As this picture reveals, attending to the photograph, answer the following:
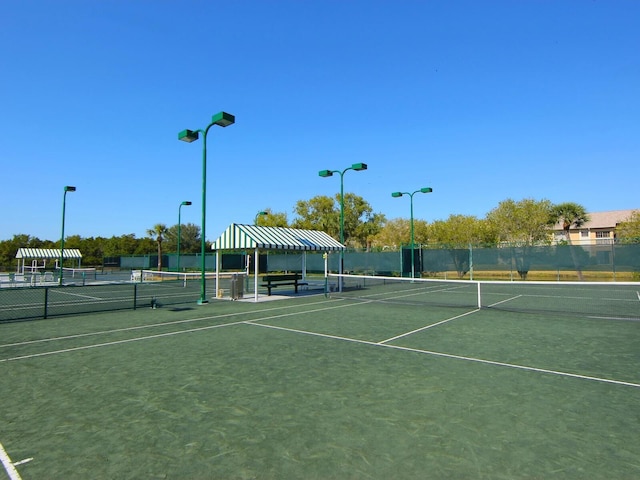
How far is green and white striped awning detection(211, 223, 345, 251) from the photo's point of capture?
17672 millimetres

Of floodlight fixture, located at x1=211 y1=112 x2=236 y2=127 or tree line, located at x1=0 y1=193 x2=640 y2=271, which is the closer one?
floodlight fixture, located at x1=211 y1=112 x2=236 y2=127

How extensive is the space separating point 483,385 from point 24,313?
14.8 metres

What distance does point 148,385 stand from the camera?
5555 millimetres

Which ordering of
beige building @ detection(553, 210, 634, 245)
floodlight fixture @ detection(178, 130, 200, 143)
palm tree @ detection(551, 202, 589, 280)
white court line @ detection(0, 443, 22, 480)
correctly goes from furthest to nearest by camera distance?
1. beige building @ detection(553, 210, 634, 245)
2. palm tree @ detection(551, 202, 589, 280)
3. floodlight fixture @ detection(178, 130, 200, 143)
4. white court line @ detection(0, 443, 22, 480)

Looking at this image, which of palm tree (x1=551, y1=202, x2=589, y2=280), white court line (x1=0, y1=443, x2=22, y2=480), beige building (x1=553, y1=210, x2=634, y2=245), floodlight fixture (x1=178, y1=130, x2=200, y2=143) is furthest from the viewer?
beige building (x1=553, y1=210, x2=634, y2=245)

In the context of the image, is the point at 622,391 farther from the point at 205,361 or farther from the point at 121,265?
the point at 121,265

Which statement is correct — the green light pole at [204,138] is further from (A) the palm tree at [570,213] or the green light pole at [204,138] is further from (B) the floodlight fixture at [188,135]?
(A) the palm tree at [570,213]

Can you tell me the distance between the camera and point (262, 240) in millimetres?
17938

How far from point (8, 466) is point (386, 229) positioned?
6151 centimetres

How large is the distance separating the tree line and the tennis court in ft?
82.6

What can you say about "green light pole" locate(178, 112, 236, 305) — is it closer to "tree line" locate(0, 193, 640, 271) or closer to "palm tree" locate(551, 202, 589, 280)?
"tree line" locate(0, 193, 640, 271)

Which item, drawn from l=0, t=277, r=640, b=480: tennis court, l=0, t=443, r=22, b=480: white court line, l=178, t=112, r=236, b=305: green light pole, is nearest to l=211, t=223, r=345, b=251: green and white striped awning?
l=178, t=112, r=236, b=305: green light pole

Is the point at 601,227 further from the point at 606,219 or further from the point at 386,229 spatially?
the point at 386,229

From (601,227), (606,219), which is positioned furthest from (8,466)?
(606,219)
